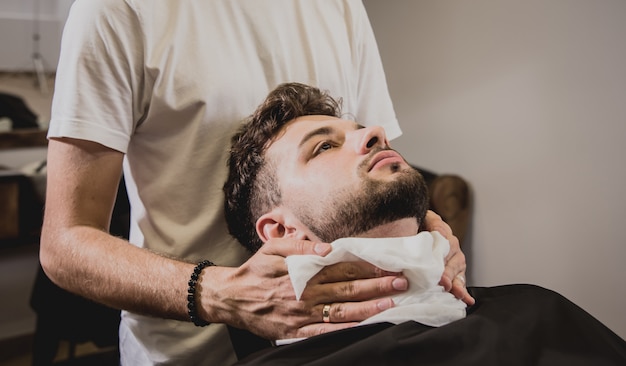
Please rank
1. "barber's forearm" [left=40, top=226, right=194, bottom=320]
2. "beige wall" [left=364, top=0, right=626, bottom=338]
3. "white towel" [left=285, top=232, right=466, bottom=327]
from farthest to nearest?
"beige wall" [left=364, top=0, right=626, bottom=338], "barber's forearm" [left=40, top=226, right=194, bottom=320], "white towel" [left=285, top=232, right=466, bottom=327]

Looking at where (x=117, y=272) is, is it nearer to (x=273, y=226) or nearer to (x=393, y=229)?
(x=273, y=226)

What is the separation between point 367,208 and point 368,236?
6 cm

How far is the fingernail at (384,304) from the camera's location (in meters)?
1.02

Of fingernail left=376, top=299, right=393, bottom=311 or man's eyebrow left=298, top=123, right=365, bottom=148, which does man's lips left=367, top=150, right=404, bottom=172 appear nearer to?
man's eyebrow left=298, top=123, right=365, bottom=148

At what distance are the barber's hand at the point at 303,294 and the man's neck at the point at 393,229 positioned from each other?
0.14 m

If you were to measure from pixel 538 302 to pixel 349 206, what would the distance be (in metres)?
0.43

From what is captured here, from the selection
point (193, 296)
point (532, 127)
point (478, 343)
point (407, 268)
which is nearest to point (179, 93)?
point (193, 296)

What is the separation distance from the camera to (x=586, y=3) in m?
2.12

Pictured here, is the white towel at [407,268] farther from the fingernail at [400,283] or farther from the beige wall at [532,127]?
the beige wall at [532,127]

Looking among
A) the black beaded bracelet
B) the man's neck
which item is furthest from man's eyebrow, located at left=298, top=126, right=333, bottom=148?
the black beaded bracelet

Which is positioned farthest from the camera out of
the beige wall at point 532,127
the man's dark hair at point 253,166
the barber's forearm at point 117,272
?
the beige wall at point 532,127

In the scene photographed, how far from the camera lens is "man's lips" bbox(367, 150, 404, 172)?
1209 millimetres

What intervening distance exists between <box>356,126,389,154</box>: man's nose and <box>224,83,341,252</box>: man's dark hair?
19 cm

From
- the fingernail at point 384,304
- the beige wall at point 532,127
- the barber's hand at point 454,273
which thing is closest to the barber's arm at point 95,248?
the fingernail at point 384,304
